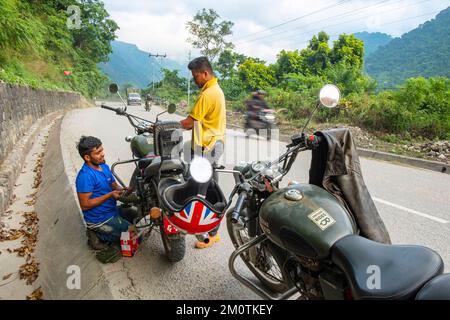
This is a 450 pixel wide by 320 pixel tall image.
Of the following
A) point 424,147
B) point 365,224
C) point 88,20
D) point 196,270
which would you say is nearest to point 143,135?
point 196,270

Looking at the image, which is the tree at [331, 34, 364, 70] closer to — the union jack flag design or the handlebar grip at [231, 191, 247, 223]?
the union jack flag design

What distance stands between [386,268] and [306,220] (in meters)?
0.41

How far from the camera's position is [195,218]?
2.34 metres

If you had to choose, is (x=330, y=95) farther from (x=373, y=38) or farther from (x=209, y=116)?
(x=373, y=38)

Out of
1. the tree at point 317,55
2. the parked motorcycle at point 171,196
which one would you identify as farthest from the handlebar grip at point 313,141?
the tree at point 317,55

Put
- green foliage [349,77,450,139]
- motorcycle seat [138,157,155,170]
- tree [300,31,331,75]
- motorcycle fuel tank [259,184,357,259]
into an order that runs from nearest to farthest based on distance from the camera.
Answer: motorcycle fuel tank [259,184,357,259] → motorcycle seat [138,157,155,170] → green foliage [349,77,450,139] → tree [300,31,331,75]

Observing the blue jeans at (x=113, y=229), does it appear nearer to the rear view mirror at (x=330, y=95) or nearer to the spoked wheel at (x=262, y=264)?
the spoked wheel at (x=262, y=264)

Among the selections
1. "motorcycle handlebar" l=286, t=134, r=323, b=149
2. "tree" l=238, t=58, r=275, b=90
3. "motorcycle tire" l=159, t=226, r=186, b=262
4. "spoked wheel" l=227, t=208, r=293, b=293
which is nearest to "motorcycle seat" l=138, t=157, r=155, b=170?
"motorcycle tire" l=159, t=226, r=186, b=262

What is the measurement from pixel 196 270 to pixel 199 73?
1742 mm

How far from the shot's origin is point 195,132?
3.05 meters

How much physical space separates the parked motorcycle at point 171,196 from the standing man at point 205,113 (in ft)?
0.52

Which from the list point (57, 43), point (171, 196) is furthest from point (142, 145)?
point (57, 43)

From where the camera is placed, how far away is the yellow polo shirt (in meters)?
2.98
